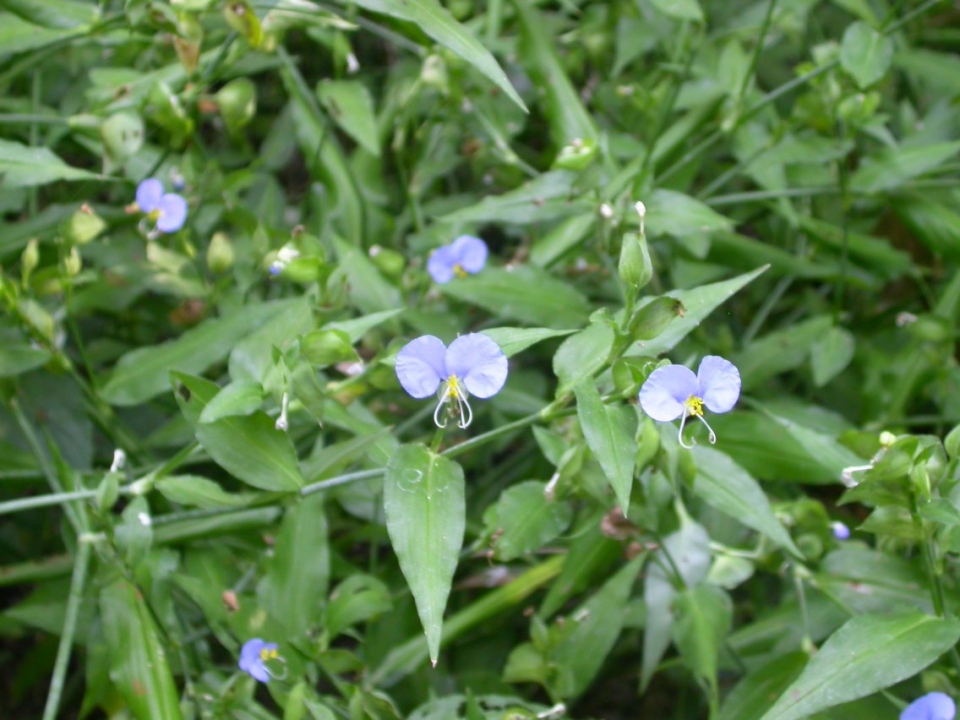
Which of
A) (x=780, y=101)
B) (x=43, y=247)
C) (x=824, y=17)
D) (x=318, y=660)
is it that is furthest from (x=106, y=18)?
(x=824, y=17)

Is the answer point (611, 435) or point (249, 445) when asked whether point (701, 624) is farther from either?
point (249, 445)

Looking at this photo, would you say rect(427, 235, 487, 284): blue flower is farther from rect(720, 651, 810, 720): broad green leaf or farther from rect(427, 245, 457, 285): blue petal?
rect(720, 651, 810, 720): broad green leaf

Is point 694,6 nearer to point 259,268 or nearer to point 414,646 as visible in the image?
point 259,268

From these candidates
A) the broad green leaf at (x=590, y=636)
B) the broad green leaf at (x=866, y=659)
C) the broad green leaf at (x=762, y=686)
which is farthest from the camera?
the broad green leaf at (x=590, y=636)

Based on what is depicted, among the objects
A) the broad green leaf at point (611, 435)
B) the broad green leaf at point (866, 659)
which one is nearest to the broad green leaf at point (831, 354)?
the broad green leaf at point (866, 659)

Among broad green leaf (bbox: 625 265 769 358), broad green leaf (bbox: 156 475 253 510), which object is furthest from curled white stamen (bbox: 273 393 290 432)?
broad green leaf (bbox: 625 265 769 358)

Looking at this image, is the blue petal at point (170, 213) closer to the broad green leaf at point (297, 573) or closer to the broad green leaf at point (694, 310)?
the broad green leaf at point (297, 573)
